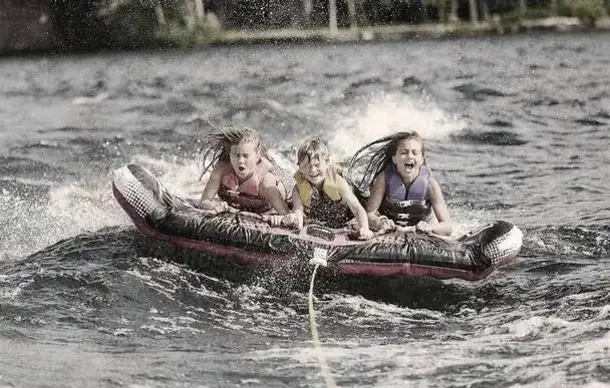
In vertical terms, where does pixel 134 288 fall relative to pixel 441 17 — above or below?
below

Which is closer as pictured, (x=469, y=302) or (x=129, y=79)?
(x=469, y=302)

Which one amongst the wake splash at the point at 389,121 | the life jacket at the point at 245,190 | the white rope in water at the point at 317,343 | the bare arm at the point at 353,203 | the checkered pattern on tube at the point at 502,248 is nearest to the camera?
the white rope in water at the point at 317,343

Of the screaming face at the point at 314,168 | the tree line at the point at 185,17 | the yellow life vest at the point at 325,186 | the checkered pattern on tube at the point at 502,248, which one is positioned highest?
the tree line at the point at 185,17

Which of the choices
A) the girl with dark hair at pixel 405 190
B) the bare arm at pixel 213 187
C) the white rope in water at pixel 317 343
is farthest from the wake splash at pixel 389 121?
the white rope in water at pixel 317 343

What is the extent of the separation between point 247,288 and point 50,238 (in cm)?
89

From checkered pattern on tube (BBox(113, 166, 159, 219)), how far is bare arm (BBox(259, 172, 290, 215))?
1.38ft

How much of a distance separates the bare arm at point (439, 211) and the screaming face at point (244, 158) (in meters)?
0.68

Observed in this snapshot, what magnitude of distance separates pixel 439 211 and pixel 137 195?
115 centimetres

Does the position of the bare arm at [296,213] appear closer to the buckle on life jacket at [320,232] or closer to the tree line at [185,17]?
the buckle on life jacket at [320,232]

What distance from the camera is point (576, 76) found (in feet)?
13.2

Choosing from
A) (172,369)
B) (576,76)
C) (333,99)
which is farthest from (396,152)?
(172,369)

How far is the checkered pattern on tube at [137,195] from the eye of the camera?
3.65 m

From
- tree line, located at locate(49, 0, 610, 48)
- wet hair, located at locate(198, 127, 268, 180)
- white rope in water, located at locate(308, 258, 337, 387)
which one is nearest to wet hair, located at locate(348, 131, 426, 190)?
wet hair, located at locate(198, 127, 268, 180)

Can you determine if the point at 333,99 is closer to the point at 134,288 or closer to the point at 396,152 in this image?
the point at 396,152
